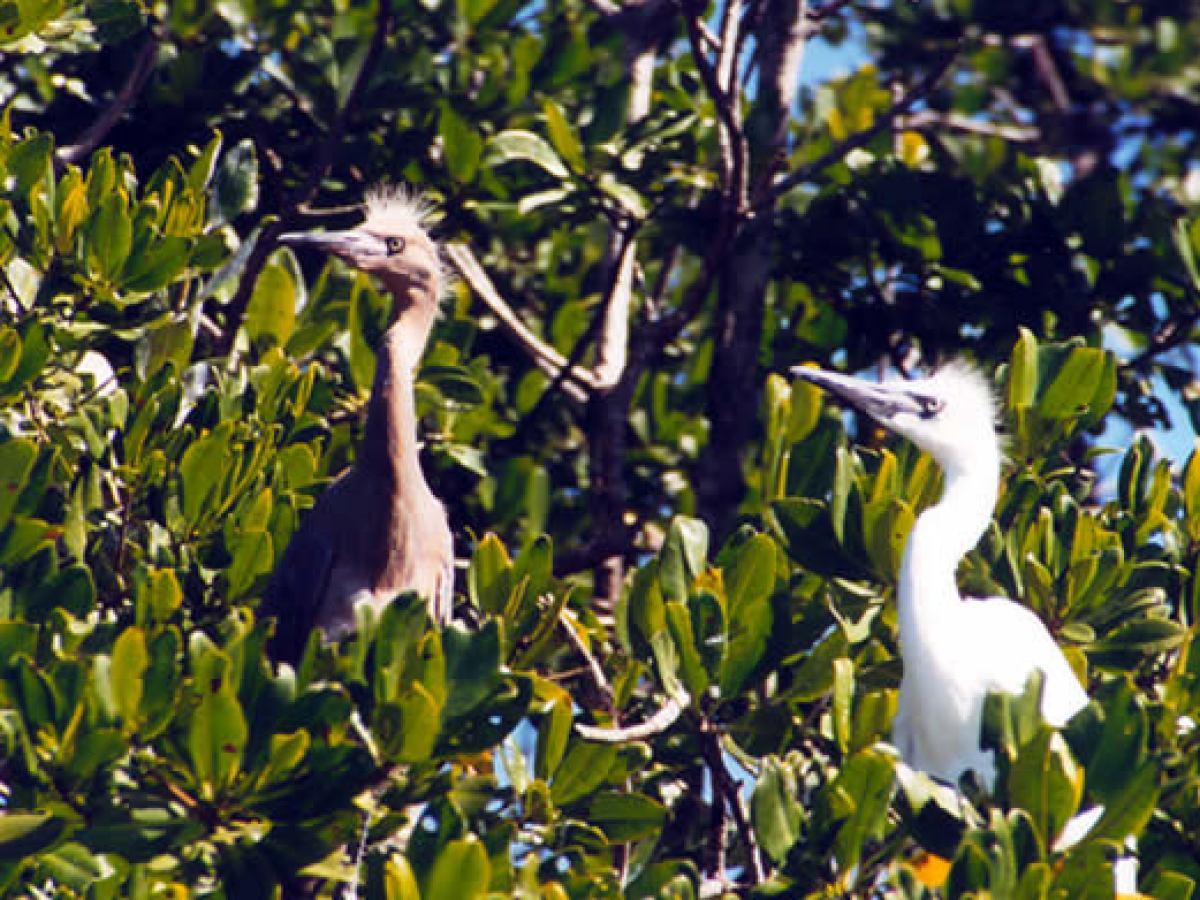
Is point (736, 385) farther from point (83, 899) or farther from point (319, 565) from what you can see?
point (83, 899)

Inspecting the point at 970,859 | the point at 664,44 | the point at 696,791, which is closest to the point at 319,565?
the point at 696,791

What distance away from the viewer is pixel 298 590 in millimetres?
5121

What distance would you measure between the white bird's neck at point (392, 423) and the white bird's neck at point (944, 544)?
134 centimetres

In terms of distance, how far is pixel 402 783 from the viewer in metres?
3.77

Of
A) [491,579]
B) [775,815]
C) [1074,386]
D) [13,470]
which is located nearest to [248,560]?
[491,579]

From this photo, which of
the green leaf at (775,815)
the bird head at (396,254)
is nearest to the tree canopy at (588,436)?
the green leaf at (775,815)

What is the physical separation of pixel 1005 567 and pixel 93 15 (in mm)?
2906

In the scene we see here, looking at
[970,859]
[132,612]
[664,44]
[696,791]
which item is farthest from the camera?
[664,44]

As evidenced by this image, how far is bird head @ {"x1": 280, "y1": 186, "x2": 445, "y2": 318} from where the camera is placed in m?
5.45

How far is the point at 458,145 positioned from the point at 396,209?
41 centimetres

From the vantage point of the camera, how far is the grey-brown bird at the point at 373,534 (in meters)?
5.16

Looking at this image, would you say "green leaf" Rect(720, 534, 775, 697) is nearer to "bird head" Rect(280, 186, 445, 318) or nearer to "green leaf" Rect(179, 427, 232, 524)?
"green leaf" Rect(179, 427, 232, 524)

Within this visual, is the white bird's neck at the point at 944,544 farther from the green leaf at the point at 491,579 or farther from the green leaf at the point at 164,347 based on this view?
the green leaf at the point at 164,347

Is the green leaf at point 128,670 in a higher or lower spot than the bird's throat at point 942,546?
higher
